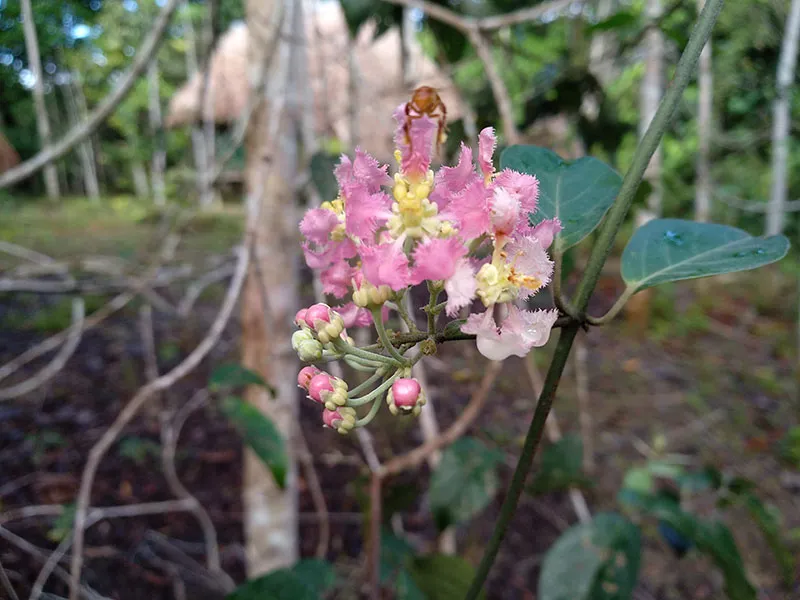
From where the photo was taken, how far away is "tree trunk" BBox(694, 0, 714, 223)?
119 inches

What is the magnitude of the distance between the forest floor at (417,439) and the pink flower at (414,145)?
803 mm

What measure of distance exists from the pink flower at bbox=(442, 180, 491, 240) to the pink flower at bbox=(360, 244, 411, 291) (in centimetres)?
5

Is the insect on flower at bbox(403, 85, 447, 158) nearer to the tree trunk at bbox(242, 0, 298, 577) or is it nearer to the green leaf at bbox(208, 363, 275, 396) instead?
the green leaf at bbox(208, 363, 275, 396)

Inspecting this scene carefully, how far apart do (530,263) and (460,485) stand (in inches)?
37.7

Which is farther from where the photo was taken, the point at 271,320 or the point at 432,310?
the point at 271,320

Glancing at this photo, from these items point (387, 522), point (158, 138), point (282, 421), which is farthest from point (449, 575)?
point (158, 138)

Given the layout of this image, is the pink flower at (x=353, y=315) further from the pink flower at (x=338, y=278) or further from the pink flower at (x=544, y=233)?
the pink flower at (x=544, y=233)

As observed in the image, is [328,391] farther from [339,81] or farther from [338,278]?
[339,81]

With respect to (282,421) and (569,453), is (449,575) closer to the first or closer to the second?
(569,453)

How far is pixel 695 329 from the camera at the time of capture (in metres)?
4.46

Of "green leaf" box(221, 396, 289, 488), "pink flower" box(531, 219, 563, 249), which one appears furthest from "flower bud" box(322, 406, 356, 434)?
"green leaf" box(221, 396, 289, 488)

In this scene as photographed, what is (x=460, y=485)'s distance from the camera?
4.15 feet

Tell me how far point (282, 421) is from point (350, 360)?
1070 mm

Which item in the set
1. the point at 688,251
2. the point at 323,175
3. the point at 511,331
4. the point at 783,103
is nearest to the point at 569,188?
the point at 688,251
